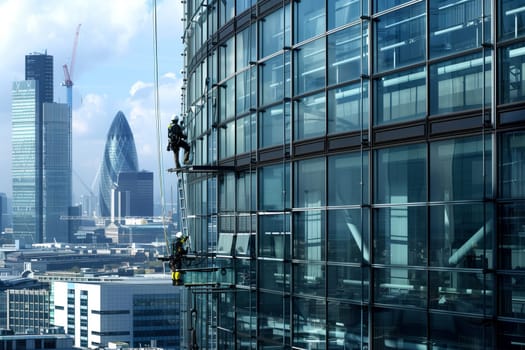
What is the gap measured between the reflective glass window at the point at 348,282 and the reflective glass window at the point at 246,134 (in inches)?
251

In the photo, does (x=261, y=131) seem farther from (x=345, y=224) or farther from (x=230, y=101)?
(x=345, y=224)

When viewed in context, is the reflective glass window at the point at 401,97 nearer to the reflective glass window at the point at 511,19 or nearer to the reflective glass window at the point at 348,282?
the reflective glass window at the point at 511,19

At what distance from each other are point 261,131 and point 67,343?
445 feet

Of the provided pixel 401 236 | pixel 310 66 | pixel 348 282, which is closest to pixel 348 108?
pixel 310 66

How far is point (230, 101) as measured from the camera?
116ft

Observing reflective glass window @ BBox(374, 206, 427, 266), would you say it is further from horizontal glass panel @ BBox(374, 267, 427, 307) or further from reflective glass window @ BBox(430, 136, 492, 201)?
reflective glass window @ BBox(430, 136, 492, 201)

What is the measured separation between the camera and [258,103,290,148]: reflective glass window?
30.8 m

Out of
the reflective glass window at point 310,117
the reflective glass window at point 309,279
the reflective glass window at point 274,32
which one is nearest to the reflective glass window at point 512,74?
the reflective glass window at point 310,117

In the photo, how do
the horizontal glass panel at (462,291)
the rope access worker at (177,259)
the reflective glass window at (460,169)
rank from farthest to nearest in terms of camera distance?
the rope access worker at (177,259) → the horizontal glass panel at (462,291) → the reflective glass window at (460,169)

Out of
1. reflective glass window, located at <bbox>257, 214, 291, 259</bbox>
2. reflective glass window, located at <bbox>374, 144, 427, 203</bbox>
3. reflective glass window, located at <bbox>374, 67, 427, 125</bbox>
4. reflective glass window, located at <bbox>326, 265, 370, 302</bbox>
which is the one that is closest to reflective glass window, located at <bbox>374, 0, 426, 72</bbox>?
reflective glass window, located at <bbox>374, 67, 427, 125</bbox>

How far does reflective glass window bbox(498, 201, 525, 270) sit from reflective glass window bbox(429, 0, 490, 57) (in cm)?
357

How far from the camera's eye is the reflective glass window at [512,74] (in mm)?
21781

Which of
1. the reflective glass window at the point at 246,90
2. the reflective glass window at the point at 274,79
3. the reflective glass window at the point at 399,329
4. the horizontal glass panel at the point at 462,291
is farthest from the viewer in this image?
the reflective glass window at the point at 246,90

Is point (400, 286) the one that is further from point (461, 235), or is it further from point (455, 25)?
point (455, 25)
